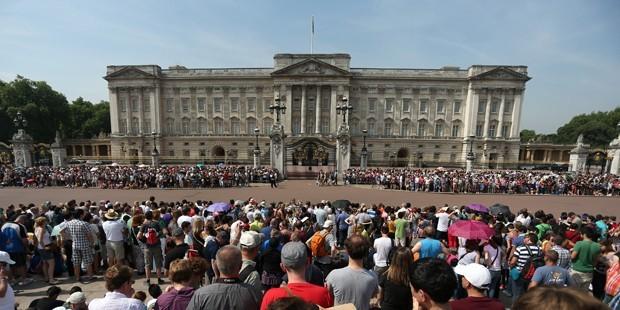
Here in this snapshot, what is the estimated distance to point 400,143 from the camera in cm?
5453

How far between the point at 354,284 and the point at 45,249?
24.3 ft

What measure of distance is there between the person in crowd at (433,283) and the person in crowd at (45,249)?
8180 millimetres

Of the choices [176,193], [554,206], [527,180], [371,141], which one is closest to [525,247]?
[554,206]

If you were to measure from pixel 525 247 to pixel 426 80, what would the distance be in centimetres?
5348

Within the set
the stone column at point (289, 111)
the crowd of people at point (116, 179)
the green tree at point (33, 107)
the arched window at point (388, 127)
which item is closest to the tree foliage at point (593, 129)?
the arched window at point (388, 127)

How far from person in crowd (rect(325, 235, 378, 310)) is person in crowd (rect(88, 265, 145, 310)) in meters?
2.23

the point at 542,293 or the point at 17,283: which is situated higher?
the point at 542,293

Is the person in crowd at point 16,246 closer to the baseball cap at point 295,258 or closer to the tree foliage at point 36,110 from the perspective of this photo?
the baseball cap at point 295,258

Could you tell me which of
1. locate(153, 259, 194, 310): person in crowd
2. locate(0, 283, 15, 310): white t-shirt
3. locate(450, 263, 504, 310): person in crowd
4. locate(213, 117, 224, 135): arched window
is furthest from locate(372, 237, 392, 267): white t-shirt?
locate(213, 117, 224, 135): arched window

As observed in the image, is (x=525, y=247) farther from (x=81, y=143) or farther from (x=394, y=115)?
(x=81, y=143)

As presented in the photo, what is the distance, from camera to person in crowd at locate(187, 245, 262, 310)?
274 cm

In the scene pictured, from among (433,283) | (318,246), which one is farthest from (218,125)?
(433,283)

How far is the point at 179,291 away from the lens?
3377 millimetres

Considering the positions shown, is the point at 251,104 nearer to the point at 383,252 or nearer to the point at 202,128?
the point at 202,128
